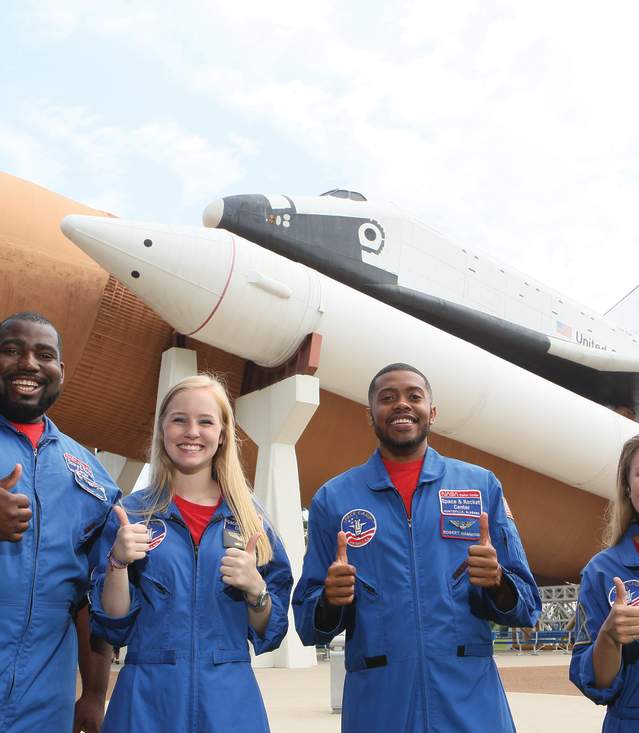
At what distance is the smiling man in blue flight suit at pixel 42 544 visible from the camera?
2.29 meters

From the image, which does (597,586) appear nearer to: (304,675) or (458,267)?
(304,675)

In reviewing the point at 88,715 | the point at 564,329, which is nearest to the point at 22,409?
the point at 88,715

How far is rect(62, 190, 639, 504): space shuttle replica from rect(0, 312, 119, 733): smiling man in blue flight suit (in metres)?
5.92

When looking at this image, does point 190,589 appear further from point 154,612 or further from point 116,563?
point 116,563

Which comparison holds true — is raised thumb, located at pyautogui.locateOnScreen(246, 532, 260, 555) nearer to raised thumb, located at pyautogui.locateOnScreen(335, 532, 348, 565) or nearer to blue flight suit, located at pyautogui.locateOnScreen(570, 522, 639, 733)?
raised thumb, located at pyautogui.locateOnScreen(335, 532, 348, 565)

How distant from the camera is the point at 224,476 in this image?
9.17 ft

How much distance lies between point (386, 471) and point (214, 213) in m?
8.49

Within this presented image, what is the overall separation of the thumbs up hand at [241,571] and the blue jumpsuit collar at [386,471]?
1.92ft

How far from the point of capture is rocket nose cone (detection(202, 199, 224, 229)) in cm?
1074

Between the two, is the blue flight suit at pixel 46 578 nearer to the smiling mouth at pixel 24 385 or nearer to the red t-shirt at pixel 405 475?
the smiling mouth at pixel 24 385

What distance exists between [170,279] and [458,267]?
6408 millimetres

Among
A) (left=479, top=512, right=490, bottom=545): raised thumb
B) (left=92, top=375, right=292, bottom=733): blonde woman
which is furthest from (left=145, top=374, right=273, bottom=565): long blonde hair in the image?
(left=479, top=512, right=490, bottom=545): raised thumb

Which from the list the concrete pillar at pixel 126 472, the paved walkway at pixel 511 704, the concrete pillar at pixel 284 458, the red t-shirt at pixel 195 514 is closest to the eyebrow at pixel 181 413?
the red t-shirt at pixel 195 514

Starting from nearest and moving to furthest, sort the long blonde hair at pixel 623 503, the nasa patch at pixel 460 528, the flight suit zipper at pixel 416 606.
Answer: the flight suit zipper at pixel 416 606 < the nasa patch at pixel 460 528 < the long blonde hair at pixel 623 503
